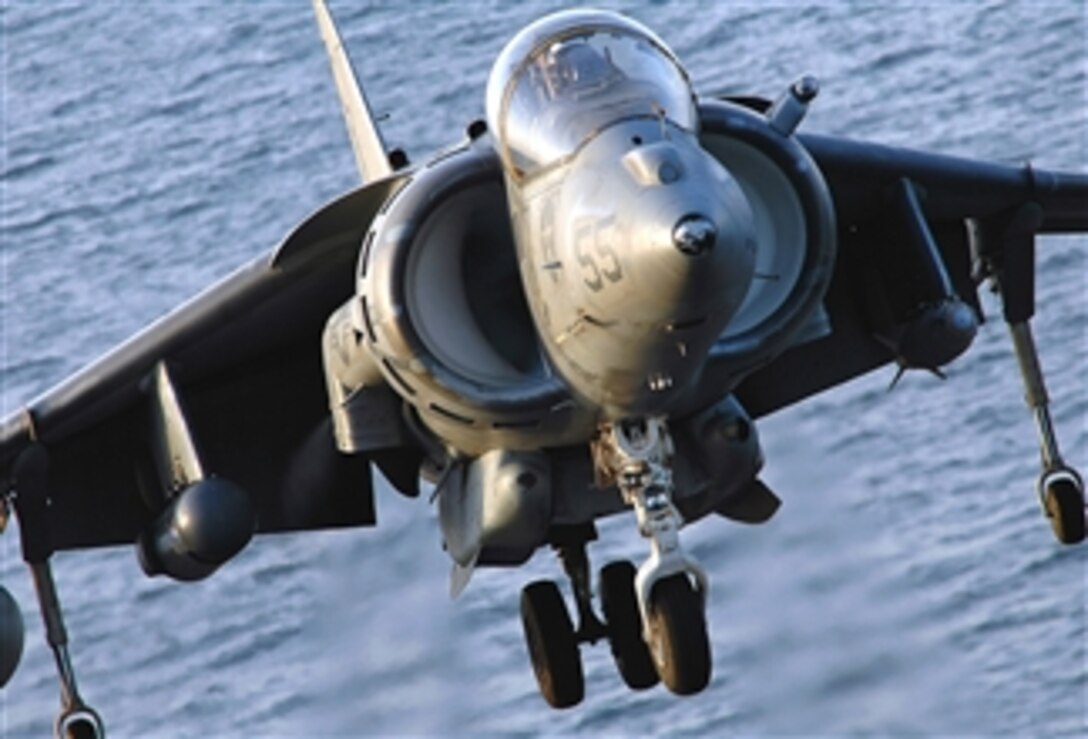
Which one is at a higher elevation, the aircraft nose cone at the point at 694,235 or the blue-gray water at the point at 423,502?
the aircraft nose cone at the point at 694,235

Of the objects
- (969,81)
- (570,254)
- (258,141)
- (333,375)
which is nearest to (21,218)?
(258,141)

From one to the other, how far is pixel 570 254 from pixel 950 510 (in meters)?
19.9

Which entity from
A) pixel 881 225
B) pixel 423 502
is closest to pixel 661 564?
pixel 881 225

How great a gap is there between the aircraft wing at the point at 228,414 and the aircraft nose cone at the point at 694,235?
13.4 feet

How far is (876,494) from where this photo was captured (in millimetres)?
32656

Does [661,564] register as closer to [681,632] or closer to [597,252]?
[681,632]

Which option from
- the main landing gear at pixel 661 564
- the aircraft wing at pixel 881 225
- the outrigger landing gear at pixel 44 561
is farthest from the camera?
the outrigger landing gear at pixel 44 561

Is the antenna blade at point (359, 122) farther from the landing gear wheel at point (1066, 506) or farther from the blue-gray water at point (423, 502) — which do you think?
the blue-gray water at point (423, 502)

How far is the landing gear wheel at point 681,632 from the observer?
1577 centimetres

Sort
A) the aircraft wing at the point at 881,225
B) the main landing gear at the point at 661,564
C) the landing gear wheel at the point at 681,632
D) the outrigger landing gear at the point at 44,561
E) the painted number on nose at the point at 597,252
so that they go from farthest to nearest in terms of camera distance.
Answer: the outrigger landing gear at the point at 44,561
the aircraft wing at the point at 881,225
the landing gear wheel at the point at 681,632
the main landing gear at the point at 661,564
the painted number on nose at the point at 597,252

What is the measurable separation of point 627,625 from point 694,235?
5.30m

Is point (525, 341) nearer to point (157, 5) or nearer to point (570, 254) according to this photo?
point (570, 254)

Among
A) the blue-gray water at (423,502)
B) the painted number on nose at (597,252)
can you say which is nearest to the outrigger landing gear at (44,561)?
the painted number on nose at (597,252)

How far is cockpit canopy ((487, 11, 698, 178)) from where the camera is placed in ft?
49.0
